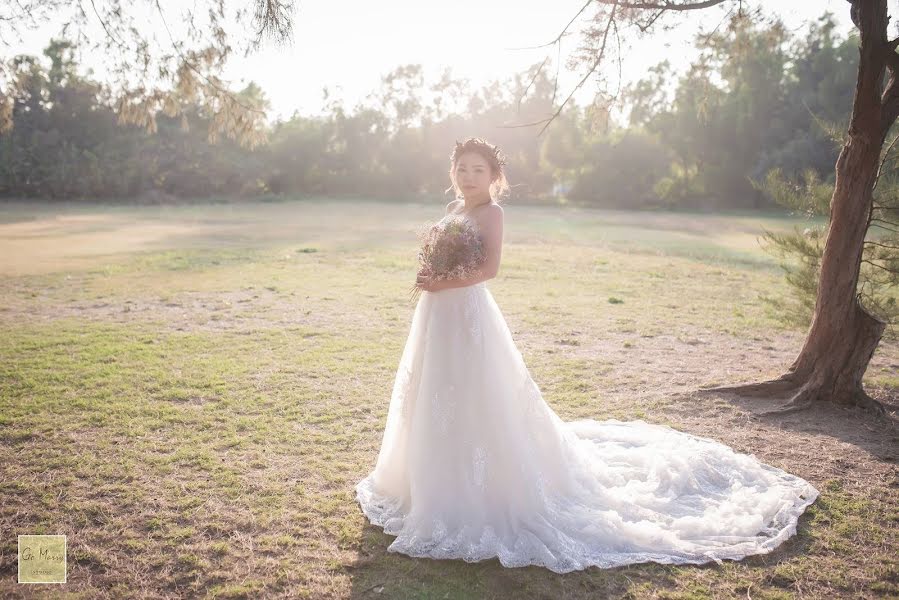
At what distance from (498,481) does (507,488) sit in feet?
0.25

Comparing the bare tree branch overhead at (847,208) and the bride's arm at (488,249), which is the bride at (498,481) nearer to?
the bride's arm at (488,249)

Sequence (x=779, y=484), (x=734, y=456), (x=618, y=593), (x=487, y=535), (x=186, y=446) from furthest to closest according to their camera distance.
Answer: (x=186, y=446) → (x=734, y=456) → (x=779, y=484) → (x=487, y=535) → (x=618, y=593)

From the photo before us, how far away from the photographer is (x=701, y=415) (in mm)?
6621

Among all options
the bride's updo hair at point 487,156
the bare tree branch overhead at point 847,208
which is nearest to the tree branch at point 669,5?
the bare tree branch overhead at point 847,208

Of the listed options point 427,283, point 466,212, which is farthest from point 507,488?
point 466,212

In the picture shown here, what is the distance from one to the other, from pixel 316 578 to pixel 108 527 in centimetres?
161

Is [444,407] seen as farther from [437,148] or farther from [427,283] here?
[437,148]

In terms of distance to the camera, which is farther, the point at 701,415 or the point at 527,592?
the point at 701,415

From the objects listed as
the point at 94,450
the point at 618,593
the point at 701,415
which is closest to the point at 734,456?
the point at 701,415

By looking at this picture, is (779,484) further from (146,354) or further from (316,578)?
(146,354)

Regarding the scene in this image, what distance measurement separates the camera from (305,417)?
6445mm

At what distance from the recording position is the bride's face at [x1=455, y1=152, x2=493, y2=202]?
14.5ft

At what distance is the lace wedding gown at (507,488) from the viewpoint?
3.98m

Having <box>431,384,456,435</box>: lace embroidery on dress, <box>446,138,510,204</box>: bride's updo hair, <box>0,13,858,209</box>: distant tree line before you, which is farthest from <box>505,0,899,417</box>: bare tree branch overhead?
<box>0,13,858,209</box>: distant tree line
